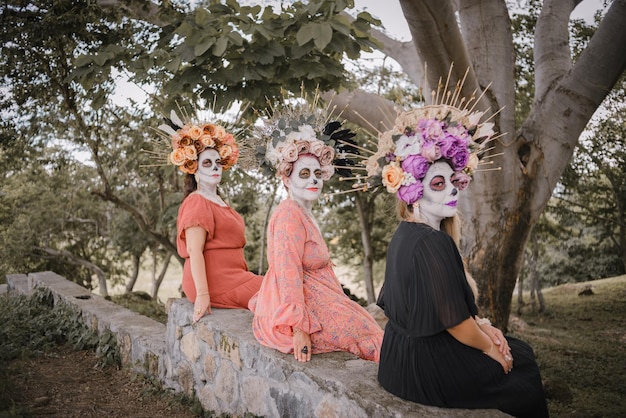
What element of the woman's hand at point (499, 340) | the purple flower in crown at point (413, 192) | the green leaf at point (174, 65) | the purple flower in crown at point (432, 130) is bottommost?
the woman's hand at point (499, 340)

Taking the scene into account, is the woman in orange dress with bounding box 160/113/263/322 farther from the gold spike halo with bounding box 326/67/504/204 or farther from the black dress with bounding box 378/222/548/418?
the black dress with bounding box 378/222/548/418

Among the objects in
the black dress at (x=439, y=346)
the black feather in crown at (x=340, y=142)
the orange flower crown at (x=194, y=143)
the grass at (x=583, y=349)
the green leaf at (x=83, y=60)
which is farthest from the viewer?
the grass at (x=583, y=349)

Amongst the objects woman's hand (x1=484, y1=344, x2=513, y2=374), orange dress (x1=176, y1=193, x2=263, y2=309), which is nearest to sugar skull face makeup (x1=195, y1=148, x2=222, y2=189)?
orange dress (x1=176, y1=193, x2=263, y2=309)

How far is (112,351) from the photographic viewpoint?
4535 millimetres

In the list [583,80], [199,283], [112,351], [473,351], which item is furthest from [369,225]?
[473,351]

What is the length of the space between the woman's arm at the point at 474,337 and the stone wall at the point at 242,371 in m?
0.24

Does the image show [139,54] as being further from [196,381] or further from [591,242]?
[591,242]

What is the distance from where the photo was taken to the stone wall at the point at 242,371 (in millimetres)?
2047

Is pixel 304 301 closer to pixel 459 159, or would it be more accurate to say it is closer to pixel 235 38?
pixel 459 159

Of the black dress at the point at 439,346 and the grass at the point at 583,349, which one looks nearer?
the black dress at the point at 439,346

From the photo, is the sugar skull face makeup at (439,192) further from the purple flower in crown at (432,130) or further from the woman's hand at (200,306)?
the woman's hand at (200,306)

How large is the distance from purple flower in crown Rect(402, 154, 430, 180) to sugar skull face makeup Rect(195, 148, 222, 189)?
1967 millimetres

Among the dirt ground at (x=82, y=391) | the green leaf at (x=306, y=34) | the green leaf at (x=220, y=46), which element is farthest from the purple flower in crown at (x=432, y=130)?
the dirt ground at (x=82, y=391)

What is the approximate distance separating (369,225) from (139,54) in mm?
7255
